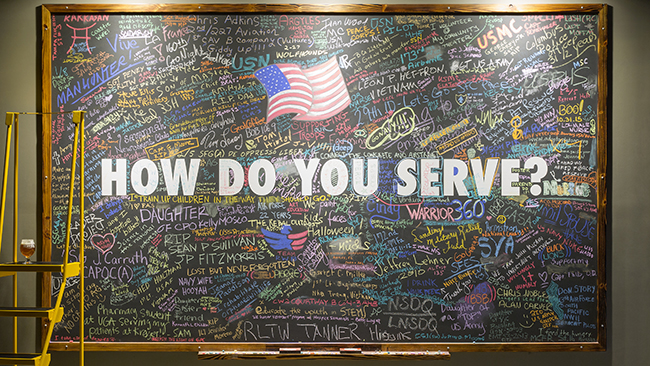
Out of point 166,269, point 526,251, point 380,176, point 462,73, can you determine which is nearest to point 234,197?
point 166,269

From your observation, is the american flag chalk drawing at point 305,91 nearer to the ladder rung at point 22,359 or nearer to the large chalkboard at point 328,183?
the large chalkboard at point 328,183

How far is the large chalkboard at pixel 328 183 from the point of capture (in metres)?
2.85

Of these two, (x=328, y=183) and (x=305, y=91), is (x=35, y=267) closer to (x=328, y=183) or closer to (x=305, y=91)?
(x=328, y=183)

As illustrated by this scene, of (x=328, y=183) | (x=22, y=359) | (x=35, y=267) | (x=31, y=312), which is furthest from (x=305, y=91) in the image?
(x=22, y=359)

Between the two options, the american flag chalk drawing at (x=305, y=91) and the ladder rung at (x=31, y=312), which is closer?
the ladder rung at (x=31, y=312)

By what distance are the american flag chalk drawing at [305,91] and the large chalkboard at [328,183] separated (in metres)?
0.02

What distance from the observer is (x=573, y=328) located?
2854 millimetres

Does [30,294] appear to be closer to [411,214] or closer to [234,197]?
[234,197]

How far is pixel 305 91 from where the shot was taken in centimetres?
286

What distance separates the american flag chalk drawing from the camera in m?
2.87

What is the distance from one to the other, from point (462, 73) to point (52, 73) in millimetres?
3005

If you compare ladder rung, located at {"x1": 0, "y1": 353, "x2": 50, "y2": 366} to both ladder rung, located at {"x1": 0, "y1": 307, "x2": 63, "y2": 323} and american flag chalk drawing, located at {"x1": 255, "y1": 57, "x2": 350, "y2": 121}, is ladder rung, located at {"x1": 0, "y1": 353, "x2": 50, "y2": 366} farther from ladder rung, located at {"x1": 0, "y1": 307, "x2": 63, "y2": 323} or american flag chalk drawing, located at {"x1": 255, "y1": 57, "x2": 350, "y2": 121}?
american flag chalk drawing, located at {"x1": 255, "y1": 57, "x2": 350, "y2": 121}

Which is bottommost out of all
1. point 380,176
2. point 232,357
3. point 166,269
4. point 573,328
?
point 232,357

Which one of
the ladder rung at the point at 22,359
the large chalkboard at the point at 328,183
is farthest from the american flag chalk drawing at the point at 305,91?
the ladder rung at the point at 22,359
